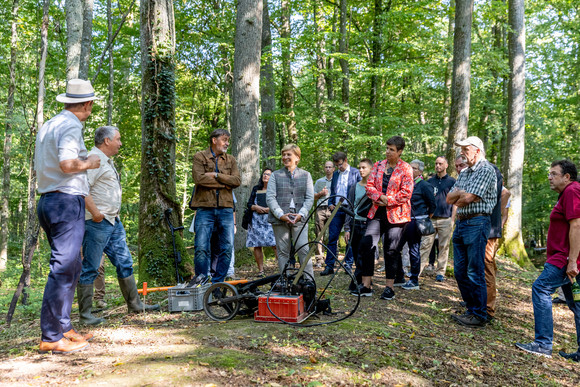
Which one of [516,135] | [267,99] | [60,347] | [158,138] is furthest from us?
[267,99]

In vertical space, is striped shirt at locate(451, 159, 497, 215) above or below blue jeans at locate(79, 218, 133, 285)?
above

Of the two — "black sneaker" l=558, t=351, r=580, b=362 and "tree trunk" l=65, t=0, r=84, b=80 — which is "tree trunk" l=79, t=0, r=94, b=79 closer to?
"tree trunk" l=65, t=0, r=84, b=80

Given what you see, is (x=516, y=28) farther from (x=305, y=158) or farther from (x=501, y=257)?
(x=305, y=158)

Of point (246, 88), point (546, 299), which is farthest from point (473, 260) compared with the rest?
point (246, 88)

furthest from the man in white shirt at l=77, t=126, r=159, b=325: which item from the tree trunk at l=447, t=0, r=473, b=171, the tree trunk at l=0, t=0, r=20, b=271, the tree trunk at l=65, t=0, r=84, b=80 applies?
the tree trunk at l=0, t=0, r=20, b=271

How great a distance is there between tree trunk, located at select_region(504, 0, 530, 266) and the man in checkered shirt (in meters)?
7.17

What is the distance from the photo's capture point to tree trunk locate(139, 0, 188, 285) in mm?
6688

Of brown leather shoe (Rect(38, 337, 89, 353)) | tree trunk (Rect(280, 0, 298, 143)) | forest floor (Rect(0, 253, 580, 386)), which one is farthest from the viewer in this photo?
tree trunk (Rect(280, 0, 298, 143))

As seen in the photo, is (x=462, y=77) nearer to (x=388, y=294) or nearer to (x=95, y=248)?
(x=388, y=294)

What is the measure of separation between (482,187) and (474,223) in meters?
0.46

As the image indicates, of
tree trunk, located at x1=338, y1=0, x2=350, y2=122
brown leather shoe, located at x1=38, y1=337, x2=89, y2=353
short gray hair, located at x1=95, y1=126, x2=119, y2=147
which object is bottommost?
brown leather shoe, located at x1=38, y1=337, x2=89, y2=353

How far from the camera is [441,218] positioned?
8367 mm

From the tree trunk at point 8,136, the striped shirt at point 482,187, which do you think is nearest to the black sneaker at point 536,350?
the striped shirt at point 482,187

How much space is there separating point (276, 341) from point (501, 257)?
9823 mm
